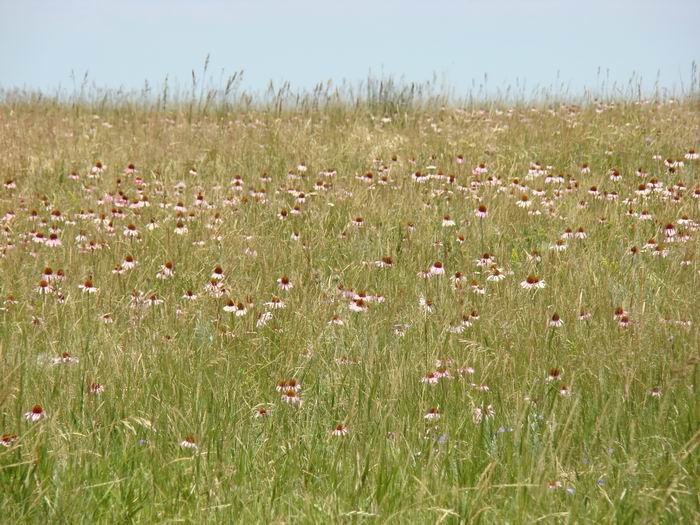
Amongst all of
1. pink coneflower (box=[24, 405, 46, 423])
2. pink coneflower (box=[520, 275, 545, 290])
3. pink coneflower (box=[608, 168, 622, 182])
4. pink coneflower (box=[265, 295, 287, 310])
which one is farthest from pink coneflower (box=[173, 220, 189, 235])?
pink coneflower (box=[608, 168, 622, 182])

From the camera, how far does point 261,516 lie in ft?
7.95

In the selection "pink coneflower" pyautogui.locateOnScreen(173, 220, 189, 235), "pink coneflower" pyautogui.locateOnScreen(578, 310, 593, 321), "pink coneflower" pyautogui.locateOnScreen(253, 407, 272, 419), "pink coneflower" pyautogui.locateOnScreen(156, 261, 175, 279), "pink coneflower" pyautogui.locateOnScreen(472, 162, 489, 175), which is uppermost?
"pink coneflower" pyautogui.locateOnScreen(472, 162, 489, 175)

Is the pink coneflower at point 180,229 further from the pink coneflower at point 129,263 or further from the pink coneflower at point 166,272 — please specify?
the pink coneflower at point 166,272

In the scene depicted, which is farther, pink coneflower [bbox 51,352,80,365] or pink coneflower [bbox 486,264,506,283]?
pink coneflower [bbox 486,264,506,283]

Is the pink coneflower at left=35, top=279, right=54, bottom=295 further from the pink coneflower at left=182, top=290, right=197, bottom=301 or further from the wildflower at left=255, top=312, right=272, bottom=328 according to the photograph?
the wildflower at left=255, top=312, right=272, bottom=328

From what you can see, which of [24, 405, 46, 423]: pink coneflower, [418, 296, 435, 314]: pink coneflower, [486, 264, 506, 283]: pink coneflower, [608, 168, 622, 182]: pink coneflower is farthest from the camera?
[608, 168, 622, 182]: pink coneflower

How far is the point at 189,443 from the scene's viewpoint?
2844 mm

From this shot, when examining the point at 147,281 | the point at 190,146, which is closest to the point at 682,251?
the point at 147,281

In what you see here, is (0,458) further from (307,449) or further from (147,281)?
(147,281)

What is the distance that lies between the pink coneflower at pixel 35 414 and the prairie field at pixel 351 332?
1cm

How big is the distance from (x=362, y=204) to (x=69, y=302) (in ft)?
9.56

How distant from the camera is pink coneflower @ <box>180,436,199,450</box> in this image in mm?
2824

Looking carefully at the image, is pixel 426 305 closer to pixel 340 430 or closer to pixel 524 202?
pixel 340 430

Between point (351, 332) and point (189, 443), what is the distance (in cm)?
128
